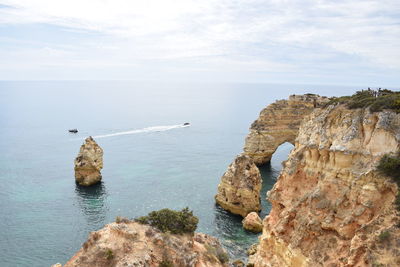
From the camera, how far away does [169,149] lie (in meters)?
90.1

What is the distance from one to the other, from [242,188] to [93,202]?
23.2 metres

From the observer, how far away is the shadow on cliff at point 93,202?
1810 inches

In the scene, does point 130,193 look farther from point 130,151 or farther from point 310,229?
point 310,229

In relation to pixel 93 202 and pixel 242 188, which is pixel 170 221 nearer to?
pixel 242 188

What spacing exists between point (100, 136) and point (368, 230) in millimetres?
96748

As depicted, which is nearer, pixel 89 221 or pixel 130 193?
pixel 89 221

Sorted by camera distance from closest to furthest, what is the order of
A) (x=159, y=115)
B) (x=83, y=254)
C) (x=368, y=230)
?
(x=368, y=230), (x=83, y=254), (x=159, y=115)

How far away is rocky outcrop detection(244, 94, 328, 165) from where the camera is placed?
72000 mm

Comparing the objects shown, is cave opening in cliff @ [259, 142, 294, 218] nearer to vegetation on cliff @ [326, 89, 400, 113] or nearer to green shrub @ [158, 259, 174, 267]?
vegetation on cliff @ [326, 89, 400, 113]

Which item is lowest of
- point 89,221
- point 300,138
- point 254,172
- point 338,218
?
point 89,221

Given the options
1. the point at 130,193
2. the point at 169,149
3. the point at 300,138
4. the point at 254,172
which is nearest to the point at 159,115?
the point at 169,149

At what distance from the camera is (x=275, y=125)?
72688mm

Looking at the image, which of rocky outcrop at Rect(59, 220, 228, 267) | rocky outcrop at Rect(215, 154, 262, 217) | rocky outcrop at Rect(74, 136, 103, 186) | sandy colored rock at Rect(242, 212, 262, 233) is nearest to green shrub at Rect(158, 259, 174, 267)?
rocky outcrop at Rect(59, 220, 228, 267)

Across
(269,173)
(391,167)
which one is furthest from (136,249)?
(269,173)
